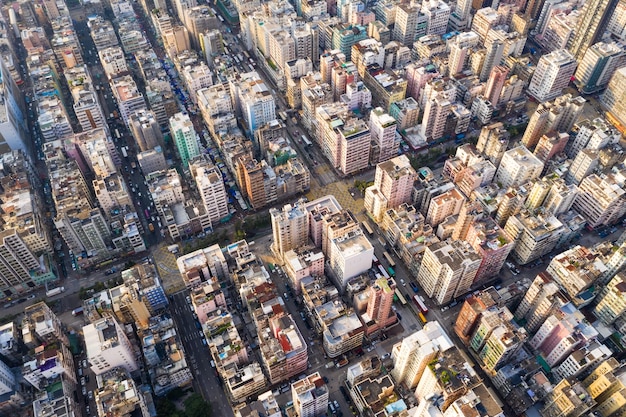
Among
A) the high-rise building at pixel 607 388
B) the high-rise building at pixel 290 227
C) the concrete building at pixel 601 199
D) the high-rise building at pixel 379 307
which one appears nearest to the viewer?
the high-rise building at pixel 607 388

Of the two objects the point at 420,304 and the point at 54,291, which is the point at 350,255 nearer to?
the point at 420,304

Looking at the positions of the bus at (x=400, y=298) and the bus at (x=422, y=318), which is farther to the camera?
the bus at (x=400, y=298)

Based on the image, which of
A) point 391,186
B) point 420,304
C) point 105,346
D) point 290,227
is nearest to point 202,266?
point 290,227

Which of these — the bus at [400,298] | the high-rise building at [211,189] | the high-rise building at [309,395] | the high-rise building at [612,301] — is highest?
the high-rise building at [211,189]

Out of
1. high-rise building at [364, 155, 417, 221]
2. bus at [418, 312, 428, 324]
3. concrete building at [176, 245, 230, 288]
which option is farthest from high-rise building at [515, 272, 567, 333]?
concrete building at [176, 245, 230, 288]

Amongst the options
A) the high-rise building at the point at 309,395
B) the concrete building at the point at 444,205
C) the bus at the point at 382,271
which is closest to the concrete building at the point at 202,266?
the high-rise building at the point at 309,395

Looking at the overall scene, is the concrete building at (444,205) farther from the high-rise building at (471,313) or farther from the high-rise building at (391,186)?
the high-rise building at (471,313)
